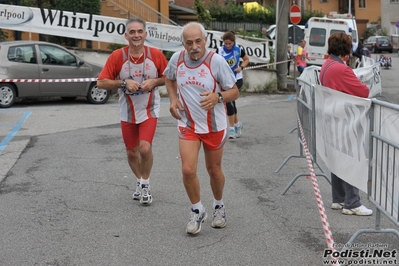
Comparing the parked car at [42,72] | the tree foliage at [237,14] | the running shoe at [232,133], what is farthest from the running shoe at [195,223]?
the tree foliage at [237,14]

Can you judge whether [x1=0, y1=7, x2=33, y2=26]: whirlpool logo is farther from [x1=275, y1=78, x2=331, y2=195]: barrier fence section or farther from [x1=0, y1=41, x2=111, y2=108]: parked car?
[x1=275, y1=78, x2=331, y2=195]: barrier fence section

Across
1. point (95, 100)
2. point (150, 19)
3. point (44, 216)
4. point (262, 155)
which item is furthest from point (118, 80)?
point (150, 19)

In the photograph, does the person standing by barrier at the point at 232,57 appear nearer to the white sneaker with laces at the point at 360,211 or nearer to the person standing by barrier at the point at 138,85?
the person standing by barrier at the point at 138,85

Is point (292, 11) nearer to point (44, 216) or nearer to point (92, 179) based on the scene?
point (92, 179)

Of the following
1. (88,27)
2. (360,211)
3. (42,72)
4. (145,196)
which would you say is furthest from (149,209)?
(88,27)

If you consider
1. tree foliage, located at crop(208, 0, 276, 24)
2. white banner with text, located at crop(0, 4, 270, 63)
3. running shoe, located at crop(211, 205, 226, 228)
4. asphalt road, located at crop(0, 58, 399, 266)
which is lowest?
asphalt road, located at crop(0, 58, 399, 266)

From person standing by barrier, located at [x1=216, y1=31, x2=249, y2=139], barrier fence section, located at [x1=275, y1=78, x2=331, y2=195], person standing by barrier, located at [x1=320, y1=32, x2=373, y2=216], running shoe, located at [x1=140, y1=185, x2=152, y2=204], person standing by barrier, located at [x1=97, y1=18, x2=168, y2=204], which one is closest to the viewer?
person standing by barrier, located at [x1=320, y1=32, x2=373, y2=216]

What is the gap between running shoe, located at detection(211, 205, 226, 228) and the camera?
6484 millimetres

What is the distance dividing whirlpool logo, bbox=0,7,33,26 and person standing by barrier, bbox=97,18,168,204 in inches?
592

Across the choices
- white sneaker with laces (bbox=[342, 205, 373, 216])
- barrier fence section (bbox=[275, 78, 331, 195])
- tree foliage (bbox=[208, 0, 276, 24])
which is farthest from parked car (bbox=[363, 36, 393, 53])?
white sneaker with laces (bbox=[342, 205, 373, 216])

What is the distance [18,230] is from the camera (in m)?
6.42

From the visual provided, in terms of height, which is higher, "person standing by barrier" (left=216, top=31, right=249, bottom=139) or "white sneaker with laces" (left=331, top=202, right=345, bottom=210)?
"person standing by barrier" (left=216, top=31, right=249, bottom=139)

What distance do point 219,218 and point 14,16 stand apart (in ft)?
54.6

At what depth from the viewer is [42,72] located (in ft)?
56.9
